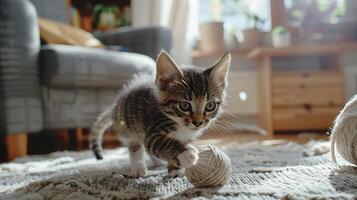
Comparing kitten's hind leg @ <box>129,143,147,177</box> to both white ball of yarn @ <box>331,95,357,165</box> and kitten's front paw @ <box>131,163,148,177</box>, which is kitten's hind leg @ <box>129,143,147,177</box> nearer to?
kitten's front paw @ <box>131,163,148,177</box>

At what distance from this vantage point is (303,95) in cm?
233

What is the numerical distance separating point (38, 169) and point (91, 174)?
1.01 feet

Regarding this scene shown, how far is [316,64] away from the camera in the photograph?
2.78 meters

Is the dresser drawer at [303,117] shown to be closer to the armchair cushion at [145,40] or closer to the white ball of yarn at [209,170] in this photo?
the armchair cushion at [145,40]

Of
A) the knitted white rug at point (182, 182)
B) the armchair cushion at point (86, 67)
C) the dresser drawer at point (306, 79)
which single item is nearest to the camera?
the knitted white rug at point (182, 182)

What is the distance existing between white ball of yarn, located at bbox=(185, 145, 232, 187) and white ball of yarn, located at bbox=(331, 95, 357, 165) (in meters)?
0.31

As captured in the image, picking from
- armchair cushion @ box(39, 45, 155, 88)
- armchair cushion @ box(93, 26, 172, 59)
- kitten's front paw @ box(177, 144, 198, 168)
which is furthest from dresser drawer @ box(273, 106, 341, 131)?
kitten's front paw @ box(177, 144, 198, 168)

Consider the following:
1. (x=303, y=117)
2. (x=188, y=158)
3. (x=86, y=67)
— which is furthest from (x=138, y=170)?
(x=303, y=117)

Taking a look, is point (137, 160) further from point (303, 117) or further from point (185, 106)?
point (303, 117)

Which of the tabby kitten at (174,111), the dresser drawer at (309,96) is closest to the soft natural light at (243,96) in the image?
the dresser drawer at (309,96)

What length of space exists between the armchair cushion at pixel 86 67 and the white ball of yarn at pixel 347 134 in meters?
1.03

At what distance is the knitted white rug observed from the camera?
0.76m

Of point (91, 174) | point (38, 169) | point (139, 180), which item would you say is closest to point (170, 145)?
point (139, 180)

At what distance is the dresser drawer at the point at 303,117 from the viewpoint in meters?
2.32
